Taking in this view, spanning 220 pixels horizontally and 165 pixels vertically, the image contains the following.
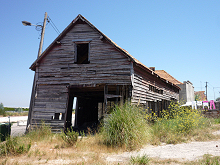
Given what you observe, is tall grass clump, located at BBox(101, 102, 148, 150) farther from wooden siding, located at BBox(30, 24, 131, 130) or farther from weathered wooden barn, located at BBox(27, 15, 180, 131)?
wooden siding, located at BBox(30, 24, 131, 130)

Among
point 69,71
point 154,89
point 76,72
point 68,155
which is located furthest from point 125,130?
point 154,89

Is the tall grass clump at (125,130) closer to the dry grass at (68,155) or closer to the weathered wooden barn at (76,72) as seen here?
the dry grass at (68,155)

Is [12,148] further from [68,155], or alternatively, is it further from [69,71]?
[69,71]

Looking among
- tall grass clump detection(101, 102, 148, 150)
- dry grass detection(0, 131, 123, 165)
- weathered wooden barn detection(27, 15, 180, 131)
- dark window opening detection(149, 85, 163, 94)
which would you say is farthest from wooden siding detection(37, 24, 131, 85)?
dark window opening detection(149, 85, 163, 94)

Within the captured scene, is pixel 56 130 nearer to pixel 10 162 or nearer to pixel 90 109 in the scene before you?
pixel 10 162

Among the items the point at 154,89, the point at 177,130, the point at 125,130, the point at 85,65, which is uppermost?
the point at 85,65

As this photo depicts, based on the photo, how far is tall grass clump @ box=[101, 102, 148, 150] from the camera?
7082 millimetres

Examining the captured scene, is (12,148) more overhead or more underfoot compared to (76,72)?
more underfoot

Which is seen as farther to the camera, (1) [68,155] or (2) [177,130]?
(2) [177,130]

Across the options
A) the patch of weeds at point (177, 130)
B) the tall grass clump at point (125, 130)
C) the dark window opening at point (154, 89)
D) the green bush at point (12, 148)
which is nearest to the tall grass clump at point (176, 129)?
the patch of weeds at point (177, 130)

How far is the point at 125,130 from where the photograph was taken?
7.15 m

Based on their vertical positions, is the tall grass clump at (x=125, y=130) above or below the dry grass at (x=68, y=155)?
above

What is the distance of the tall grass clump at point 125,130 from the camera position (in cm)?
708

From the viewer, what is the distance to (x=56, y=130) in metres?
11.0
